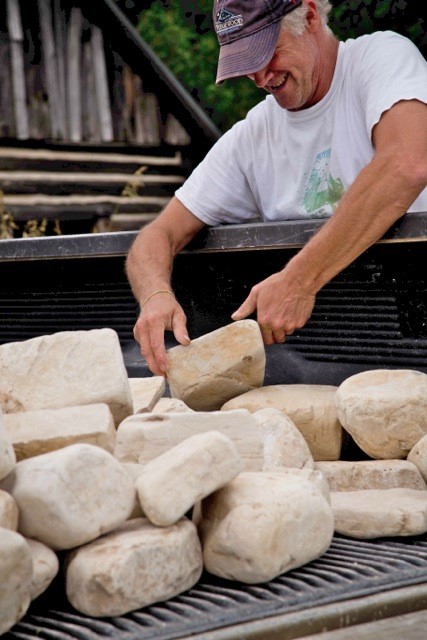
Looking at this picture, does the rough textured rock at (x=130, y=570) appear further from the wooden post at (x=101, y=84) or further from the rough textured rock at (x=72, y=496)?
the wooden post at (x=101, y=84)

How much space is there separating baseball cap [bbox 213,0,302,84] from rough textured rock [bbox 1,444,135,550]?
1.89m

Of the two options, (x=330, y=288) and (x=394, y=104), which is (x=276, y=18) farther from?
(x=330, y=288)

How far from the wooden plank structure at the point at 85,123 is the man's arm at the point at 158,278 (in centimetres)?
493

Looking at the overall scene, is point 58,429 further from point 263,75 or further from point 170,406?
point 263,75

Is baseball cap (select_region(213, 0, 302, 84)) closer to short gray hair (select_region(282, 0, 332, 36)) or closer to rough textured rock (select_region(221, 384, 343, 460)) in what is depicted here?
short gray hair (select_region(282, 0, 332, 36))

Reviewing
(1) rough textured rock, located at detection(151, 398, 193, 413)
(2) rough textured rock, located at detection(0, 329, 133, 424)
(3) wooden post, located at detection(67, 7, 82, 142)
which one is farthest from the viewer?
(3) wooden post, located at detection(67, 7, 82, 142)

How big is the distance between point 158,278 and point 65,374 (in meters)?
0.96

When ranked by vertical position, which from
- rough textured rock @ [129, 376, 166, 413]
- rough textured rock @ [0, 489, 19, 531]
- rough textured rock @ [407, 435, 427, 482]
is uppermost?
rough textured rock @ [0, 489, 19, 531]

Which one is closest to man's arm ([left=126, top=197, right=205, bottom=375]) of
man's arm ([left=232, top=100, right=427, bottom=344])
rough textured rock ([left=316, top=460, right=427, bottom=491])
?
man's arm ([left=232, top=100, right=427, bottom=344])

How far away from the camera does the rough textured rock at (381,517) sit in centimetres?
240

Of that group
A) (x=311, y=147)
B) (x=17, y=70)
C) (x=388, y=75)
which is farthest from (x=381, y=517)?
(x=17, y=70)

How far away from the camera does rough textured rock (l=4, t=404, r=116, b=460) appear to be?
231cm

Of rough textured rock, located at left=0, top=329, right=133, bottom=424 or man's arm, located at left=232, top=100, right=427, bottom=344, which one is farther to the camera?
man's arm, located at left=232, top=100, right=427, bottom=344

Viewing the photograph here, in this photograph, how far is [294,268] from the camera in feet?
10.5
